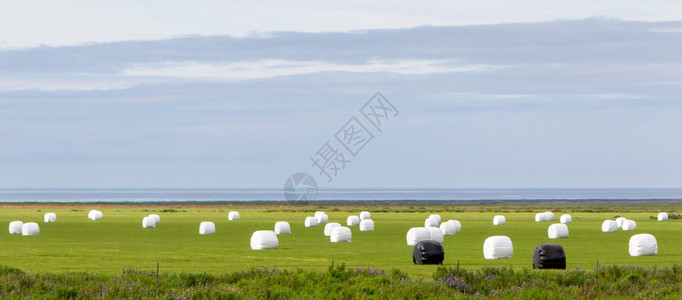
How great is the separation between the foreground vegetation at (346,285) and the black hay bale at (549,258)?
24.7ft

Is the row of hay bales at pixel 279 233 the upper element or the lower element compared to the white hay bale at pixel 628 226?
lower

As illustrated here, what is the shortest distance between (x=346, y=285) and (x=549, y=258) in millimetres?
13305

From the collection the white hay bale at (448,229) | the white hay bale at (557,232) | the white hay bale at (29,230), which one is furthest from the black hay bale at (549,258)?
the white hay bale at (29,230)

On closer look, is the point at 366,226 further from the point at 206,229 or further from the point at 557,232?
the point at 557,232

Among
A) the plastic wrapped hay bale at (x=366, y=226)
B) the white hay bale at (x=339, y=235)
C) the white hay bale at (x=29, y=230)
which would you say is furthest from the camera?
the plastic wrapped hay bale at (x=366, y=226)

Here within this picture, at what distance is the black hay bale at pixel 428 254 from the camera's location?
4059cm

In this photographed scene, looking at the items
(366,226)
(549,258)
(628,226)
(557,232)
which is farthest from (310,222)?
(549,258)

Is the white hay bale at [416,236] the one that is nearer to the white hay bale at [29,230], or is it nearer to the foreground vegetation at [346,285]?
the foreground vegetation at [346,285]

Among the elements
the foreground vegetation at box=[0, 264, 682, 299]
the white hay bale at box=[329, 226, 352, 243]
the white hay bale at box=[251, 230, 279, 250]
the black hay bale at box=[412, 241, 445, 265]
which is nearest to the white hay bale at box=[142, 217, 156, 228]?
the white hay bale at box=[329, 226, 352, 243]

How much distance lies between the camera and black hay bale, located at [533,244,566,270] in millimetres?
38156

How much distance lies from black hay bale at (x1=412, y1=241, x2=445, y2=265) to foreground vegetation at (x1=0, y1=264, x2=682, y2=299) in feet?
33.7

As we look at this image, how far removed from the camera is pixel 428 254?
40594 mm

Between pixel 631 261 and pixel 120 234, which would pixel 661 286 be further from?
pixel 120 234

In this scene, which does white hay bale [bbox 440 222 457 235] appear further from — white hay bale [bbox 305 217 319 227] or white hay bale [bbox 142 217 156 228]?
white hay bale [bbox 142 217 156 228]
